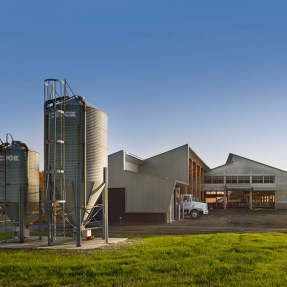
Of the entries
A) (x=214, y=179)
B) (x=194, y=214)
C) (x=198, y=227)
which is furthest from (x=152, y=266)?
(x=214, y=179)

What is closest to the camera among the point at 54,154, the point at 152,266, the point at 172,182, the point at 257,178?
the point at 152,266

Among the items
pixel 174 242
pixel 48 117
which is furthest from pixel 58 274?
pixel 48 117

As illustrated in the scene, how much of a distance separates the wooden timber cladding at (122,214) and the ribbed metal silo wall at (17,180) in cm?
1616

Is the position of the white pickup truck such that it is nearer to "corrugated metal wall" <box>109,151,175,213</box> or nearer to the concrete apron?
"corrugated metal wall" <box>109,151,175,213</box>

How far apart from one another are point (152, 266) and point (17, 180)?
1055 cm

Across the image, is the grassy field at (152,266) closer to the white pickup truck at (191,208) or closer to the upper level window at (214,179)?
the white pickup truck at (191,208)

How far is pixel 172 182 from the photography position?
3609 centimetres

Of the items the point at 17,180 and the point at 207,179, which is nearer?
the point at 17,180

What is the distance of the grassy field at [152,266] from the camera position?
11.3 m

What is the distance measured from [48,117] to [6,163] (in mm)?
3718

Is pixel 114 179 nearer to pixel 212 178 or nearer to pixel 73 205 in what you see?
pixel 73 205

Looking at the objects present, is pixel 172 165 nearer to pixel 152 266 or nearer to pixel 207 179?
pixel 207 179

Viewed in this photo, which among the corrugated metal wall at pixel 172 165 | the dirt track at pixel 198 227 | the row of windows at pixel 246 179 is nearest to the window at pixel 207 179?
the row of windows at pixel 246 179

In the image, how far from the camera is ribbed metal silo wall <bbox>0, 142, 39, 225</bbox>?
811 inches
